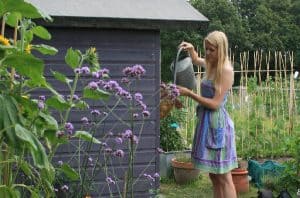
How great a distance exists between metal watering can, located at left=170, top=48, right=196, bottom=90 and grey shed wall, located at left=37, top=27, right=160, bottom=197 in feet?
1.44

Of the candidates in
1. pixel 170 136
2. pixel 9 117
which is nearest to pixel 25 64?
pixel 9 117

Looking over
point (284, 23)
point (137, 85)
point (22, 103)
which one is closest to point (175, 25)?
point (137, 85)

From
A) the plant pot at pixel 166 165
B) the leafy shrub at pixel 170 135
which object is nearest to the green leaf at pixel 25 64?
the plant pot at pixel 166 165

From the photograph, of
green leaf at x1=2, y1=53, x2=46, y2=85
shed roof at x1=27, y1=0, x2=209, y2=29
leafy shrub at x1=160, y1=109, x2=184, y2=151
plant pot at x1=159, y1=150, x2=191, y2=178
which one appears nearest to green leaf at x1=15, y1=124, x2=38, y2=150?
green leaf at x1=2, y1=53, x2=46, y2=85

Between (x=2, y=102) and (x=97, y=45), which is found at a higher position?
(x=97, y=45)

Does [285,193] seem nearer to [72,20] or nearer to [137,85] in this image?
[137,85]

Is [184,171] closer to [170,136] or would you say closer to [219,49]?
[170,136]

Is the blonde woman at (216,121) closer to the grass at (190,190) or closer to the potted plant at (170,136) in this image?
the grass at (190,190)

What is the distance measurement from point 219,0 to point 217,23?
2.65m

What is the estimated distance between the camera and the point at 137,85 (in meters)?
5.35

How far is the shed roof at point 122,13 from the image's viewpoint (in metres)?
4.75

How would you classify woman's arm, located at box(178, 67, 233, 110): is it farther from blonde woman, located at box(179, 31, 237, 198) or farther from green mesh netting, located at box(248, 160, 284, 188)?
green mesh netting, located at box(248, 160, 284, 188)

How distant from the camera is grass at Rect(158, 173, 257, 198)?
272 inches

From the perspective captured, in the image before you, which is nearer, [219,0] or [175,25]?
[175,25]
